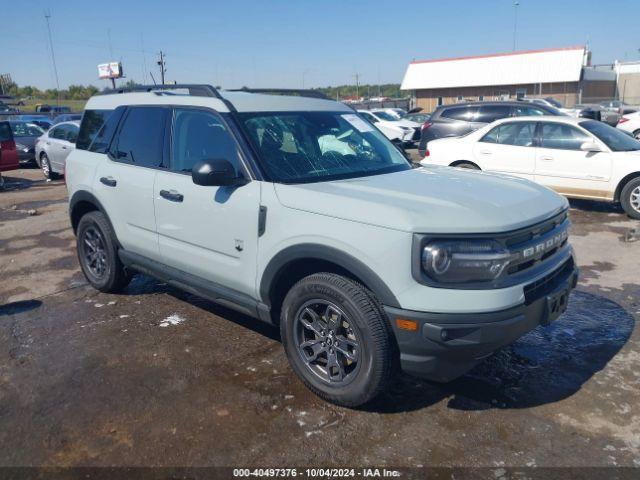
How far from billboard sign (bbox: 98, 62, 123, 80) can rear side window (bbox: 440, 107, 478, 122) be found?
4000 cm

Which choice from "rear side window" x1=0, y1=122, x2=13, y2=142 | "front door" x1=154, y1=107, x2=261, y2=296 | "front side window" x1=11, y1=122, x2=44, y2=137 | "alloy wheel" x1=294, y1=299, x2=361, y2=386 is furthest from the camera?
"front side window" x1=11, y1=122, x2=44, y2=137

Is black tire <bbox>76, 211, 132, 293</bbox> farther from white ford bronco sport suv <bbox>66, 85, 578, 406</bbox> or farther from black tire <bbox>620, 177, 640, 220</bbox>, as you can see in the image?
black tire <bbox>620, 177, 640, 220</bbox>

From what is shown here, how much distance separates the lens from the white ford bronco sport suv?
2.87m

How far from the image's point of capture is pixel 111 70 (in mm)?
46156

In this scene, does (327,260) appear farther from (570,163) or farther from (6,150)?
(6,150)

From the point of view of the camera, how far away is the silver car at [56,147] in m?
13.3

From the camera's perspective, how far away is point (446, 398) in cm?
349

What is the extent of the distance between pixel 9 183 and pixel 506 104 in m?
12.7

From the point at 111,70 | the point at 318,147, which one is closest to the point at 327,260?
the point at 318,147

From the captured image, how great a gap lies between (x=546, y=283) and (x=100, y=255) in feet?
13.6

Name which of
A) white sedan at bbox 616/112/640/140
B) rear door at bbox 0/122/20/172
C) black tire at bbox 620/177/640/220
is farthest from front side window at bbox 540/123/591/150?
white sedan at bbox 616/112/640/140

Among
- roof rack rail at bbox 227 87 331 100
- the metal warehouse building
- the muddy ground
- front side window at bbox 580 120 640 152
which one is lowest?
the muddy ground

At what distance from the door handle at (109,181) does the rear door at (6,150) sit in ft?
33.0

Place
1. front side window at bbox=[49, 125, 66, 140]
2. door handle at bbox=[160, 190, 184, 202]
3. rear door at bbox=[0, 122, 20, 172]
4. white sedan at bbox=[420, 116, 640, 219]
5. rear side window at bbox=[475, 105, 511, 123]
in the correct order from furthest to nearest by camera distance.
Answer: front side window at bbox=[49, 125, 66, 140]
rear door at bbox=[0, 122, 20, 172]
rear side window at bbox=[475, 105, 511, 123]
white sedan at bbox=[420, 116, 640, 219]
door handle at bbox=[160, 190, 184, 202]
